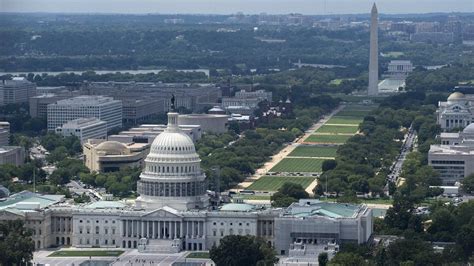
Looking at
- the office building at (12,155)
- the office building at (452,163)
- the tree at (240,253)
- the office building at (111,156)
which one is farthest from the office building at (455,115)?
the tree at (240,253)

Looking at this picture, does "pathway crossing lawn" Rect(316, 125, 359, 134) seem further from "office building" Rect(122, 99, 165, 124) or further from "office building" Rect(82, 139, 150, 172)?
"office building" Rect(82, 139, 150, 172)

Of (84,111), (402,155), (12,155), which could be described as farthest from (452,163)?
(84,111)

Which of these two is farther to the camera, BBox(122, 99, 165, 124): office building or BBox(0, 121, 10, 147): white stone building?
BBox(122, 99, 165, 124): office building

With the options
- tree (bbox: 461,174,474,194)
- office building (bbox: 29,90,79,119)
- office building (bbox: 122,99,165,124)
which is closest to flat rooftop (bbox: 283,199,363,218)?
tree (bbox: 461,174,474,194)

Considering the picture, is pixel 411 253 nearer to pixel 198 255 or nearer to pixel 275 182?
pixel 198 255

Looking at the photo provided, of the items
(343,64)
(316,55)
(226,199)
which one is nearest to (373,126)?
(226,199)
